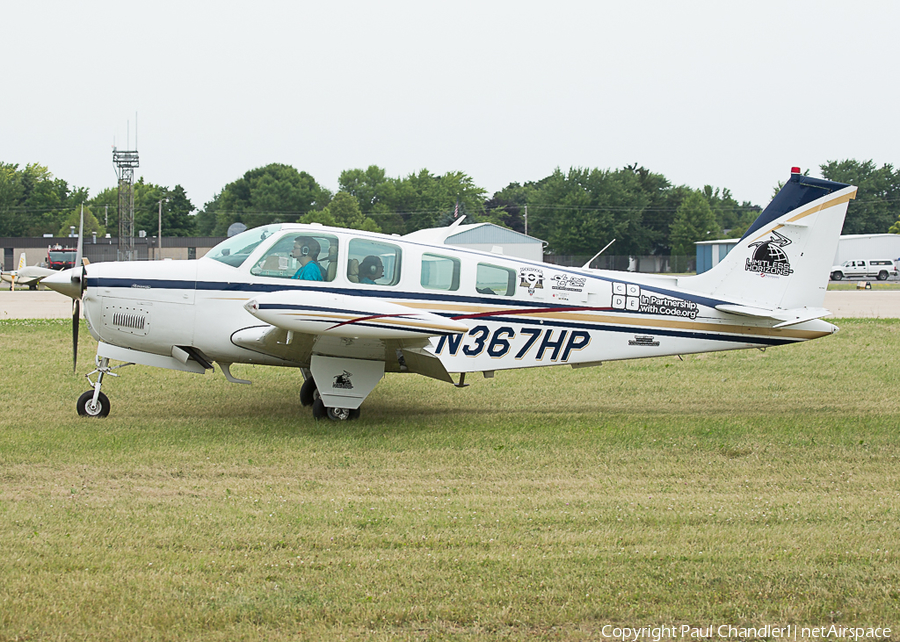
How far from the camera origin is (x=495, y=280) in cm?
900

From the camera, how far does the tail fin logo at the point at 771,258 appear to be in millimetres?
9477

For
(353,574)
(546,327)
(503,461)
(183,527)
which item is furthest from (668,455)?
(183,527)

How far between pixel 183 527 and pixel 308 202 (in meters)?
86.5

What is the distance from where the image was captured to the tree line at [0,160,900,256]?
255ft

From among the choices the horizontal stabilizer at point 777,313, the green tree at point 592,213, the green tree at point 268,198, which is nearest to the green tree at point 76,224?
the green tree at point 268,198

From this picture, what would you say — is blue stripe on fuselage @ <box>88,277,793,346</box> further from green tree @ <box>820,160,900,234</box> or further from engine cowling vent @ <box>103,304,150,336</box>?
green tree @ <box>820,160,900,234</box>

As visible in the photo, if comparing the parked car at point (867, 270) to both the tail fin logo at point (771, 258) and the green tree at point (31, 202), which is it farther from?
the green tree at point (31, 202)

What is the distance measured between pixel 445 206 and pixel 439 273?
78.7 metres

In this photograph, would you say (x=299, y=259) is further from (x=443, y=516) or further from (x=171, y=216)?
(x=171, y=216)

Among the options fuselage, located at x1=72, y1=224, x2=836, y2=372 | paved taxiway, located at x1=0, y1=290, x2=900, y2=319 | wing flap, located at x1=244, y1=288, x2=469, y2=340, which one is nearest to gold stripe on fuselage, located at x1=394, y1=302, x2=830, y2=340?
fuselage, located at x1=72, y1=224, x2=836, y2=372

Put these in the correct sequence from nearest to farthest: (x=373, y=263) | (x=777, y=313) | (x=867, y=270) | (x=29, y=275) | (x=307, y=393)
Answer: (x=29, y=275)
(x=373, y=263)
(x=777, y=313)
(x=307, y=393)
(x=867, y=270)

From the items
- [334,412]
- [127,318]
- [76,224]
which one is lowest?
[334,412]

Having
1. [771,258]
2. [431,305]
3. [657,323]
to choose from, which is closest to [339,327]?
[431,305]

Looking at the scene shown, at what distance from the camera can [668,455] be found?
742cm
